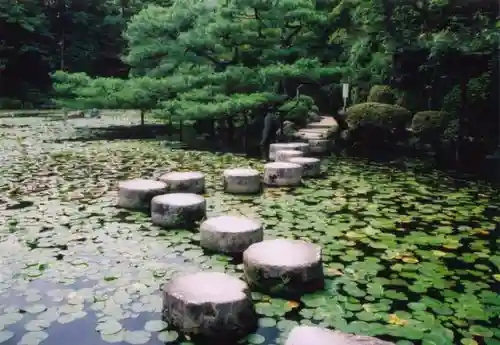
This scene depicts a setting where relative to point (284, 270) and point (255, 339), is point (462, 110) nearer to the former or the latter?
point (284, 270)

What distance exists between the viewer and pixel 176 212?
5102mm

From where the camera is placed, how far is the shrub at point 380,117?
1162 centimetres

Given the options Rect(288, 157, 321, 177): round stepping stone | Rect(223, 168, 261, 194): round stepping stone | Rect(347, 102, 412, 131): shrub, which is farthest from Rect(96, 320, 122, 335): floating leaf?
Rect(347, 102, 412, 131): shrub

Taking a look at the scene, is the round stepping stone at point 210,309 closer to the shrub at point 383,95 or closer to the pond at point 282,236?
the pond at point 282,236

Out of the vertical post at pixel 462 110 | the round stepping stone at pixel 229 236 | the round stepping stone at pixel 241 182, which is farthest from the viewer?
the vertical post at pixel 462 110

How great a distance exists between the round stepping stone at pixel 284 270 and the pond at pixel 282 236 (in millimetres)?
95

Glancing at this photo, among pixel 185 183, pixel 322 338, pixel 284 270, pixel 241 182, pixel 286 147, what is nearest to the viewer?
pixel 322 338

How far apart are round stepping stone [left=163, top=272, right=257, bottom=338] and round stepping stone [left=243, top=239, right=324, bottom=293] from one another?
44 cm

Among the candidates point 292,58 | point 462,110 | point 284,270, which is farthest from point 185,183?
point 462,110

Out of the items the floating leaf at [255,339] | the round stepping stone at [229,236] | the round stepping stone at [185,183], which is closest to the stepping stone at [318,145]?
the round stepping stone at [185,183]

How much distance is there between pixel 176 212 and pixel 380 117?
7.79 metres

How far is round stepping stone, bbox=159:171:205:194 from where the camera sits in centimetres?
641

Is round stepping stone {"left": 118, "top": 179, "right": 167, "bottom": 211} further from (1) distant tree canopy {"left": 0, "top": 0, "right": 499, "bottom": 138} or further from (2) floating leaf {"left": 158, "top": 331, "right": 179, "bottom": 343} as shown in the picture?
(1) distant tree canopy {"left": 0, "top": 0, "right": 499, "bottom": 138}

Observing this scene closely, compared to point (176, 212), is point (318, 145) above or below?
above
